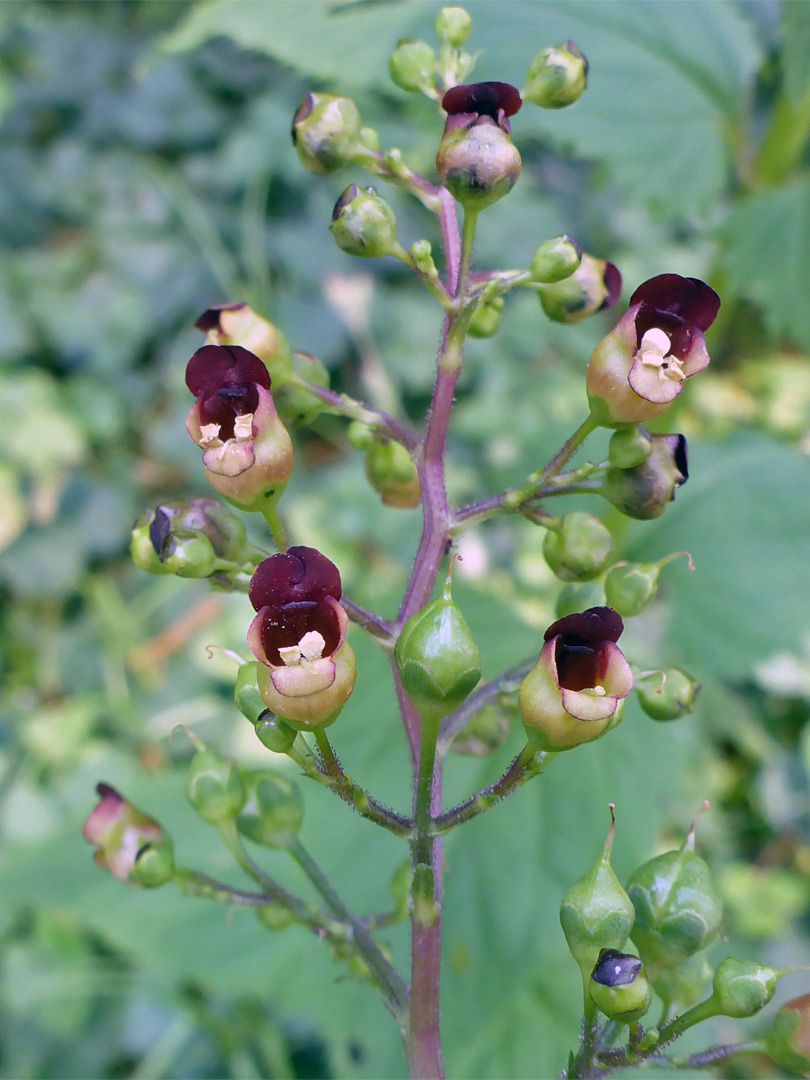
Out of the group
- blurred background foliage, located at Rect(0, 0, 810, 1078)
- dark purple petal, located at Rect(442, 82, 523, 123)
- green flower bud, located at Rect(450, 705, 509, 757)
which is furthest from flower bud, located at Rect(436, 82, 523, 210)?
blurred background foliage, located at Rect(0, 0, 810, 1078)

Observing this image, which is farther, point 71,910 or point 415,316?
point 415,316

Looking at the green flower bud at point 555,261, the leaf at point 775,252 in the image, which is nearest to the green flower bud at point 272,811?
the green flower bud at point 555,261

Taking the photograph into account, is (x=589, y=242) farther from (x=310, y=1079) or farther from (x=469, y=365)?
(x=310, y=1079)

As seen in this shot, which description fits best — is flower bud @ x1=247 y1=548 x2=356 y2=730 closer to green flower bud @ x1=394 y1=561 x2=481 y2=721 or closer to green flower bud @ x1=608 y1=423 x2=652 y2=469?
green flower bud @ x1=394 y1=561 x2=481 y2=721

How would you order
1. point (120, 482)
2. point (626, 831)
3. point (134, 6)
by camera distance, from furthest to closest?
point (134, 6)
point (120, 482)
point (626, 831)

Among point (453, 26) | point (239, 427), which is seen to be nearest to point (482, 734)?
point (239, 427)

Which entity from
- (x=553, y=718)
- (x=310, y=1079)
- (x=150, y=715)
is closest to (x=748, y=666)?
(x=553, y=718)
